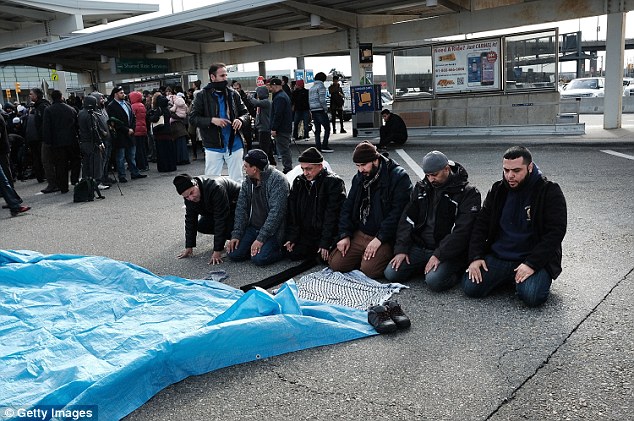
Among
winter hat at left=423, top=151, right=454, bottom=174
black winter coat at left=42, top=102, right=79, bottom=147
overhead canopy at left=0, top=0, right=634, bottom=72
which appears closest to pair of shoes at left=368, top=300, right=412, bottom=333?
winter hat at left=423, top=151, right=454, bottom=174

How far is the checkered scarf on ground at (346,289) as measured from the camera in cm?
516

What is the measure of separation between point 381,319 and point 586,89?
28844 mm

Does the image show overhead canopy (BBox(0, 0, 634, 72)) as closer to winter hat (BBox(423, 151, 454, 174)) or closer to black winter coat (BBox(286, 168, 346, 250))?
black winter coat (BBox(286, 168, 346, 250))

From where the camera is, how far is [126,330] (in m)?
4.38

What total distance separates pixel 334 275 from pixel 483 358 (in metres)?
2.17

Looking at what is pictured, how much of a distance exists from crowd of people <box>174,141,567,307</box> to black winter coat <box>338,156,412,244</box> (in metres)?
0.01

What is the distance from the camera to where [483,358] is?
3953 millimetres

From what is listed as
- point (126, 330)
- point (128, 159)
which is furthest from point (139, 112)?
point (126, 330)

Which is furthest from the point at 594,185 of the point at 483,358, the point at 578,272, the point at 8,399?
the point at 8,399

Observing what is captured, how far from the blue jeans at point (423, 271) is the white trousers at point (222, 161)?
368 cm

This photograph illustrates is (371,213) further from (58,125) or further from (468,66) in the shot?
(468,66)

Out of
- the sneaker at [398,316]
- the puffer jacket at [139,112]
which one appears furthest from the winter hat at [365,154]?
the puffer jacket at [139,112]

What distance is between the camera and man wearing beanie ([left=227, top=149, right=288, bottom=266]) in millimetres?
6422

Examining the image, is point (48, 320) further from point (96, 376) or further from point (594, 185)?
point (594, 185)
